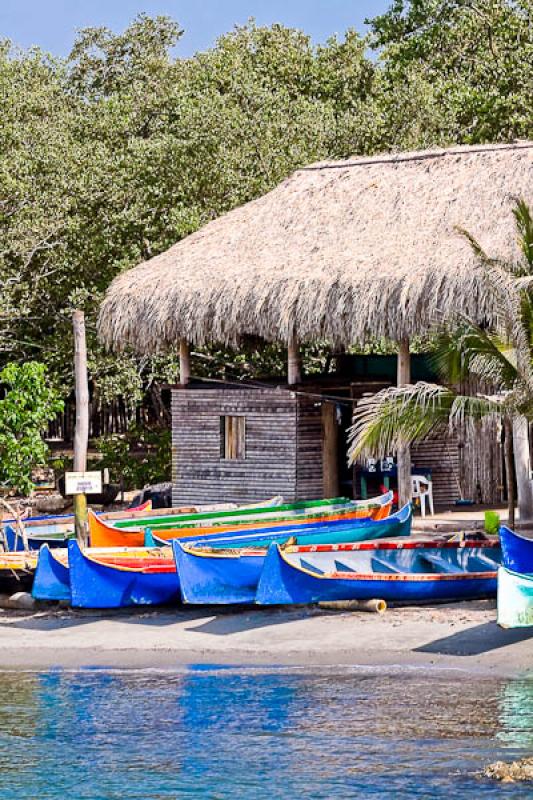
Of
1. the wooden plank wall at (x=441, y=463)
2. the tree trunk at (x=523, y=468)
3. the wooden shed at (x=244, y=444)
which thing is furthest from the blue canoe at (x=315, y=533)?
the wooden plank wall at (x=441, y=463)

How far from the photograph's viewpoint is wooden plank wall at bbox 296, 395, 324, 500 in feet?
63.1

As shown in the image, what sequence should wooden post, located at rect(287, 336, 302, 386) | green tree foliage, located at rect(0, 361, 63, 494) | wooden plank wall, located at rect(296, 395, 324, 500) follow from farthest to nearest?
1. green tree foliage, located at rect(0, 361, 63, 494)
2. wooden plank wall, located at rect(296, 395, 324, 500)
3. wooden post, located at rect(287, 336, 302, 386)

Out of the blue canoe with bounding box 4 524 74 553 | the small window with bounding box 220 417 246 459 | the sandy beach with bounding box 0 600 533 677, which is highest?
the small window with bounding box 220 417 246 459

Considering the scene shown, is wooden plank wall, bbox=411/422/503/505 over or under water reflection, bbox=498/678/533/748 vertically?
over

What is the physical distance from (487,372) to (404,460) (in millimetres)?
4035

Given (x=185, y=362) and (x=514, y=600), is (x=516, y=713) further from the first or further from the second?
(x=185, y=362)

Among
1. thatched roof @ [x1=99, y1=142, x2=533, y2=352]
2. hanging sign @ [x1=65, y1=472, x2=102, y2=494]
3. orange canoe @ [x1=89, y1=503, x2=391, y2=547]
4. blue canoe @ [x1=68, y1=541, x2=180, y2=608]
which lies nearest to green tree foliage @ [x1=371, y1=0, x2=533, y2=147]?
thatched roof @ [x1=99, y1=142, x2=533, y2=352]

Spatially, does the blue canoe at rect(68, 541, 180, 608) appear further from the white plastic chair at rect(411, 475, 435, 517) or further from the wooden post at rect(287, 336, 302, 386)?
the white plastic chair at rect(411, 475, 435, 517)

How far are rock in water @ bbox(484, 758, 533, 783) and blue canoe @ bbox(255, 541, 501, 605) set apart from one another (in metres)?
4.05

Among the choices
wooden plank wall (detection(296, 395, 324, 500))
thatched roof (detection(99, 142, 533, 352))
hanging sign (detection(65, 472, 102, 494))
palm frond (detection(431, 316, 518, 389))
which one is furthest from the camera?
wooden plank wall (detection(296, 395, 324, 500))

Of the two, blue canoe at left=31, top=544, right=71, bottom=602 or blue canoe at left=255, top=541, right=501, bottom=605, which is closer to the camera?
blue canoe at left=255, top=541, right=501, bottom=605

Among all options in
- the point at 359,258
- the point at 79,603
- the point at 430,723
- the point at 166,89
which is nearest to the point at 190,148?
the point at 359,258

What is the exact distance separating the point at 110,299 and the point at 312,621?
7.37 metres

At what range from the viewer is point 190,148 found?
23.0 m
